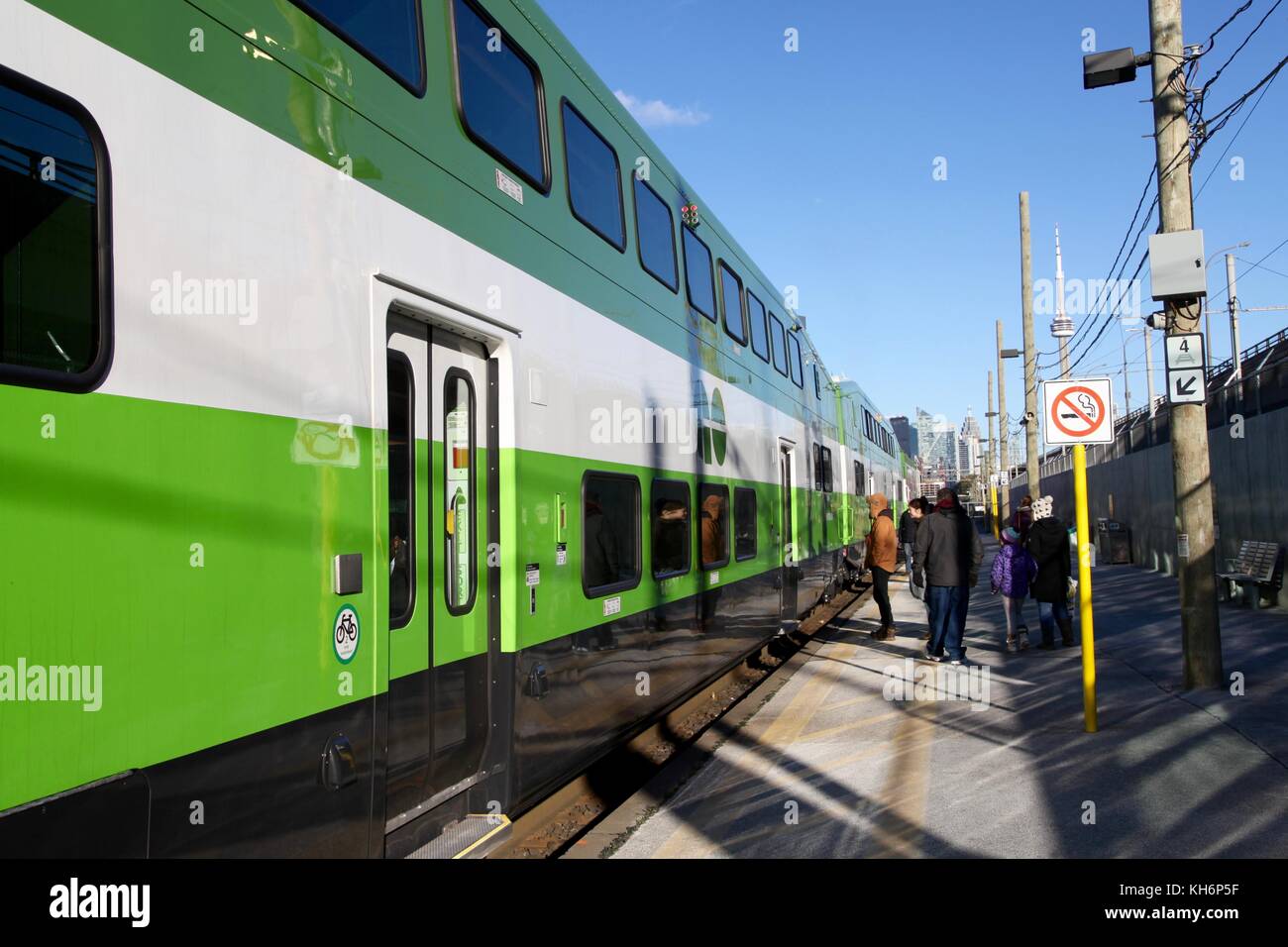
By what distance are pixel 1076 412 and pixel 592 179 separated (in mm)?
3950

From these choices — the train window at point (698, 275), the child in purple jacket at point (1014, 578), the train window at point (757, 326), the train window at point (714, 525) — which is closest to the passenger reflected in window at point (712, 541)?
the train window at point (714, 525)

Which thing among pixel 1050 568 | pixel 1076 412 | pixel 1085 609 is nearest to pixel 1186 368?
pixel 1076 412

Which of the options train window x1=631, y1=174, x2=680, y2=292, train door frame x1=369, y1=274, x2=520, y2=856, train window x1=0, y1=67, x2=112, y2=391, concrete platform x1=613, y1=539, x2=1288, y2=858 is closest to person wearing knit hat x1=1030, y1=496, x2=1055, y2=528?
concrete platform x1=613, y1=539, x2=1288, y2=858

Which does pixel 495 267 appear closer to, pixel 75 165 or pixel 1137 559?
pixel 75 165

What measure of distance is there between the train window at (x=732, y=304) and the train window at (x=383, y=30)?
556 cm

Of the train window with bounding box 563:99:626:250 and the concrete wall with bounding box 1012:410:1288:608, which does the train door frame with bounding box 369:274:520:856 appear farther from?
the concrete wall with bounding box 1012:410:1288:608

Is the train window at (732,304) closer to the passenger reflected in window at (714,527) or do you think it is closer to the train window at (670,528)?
the passenger reflected in window at (714,527)

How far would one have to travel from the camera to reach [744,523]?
1004 cm

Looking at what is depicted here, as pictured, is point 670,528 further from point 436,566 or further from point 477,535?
point 436,566

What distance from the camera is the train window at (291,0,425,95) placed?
149 inches

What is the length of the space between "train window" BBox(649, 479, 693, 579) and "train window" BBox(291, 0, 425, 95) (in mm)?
3461

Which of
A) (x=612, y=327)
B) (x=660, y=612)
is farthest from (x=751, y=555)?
(x=612, y=327)
